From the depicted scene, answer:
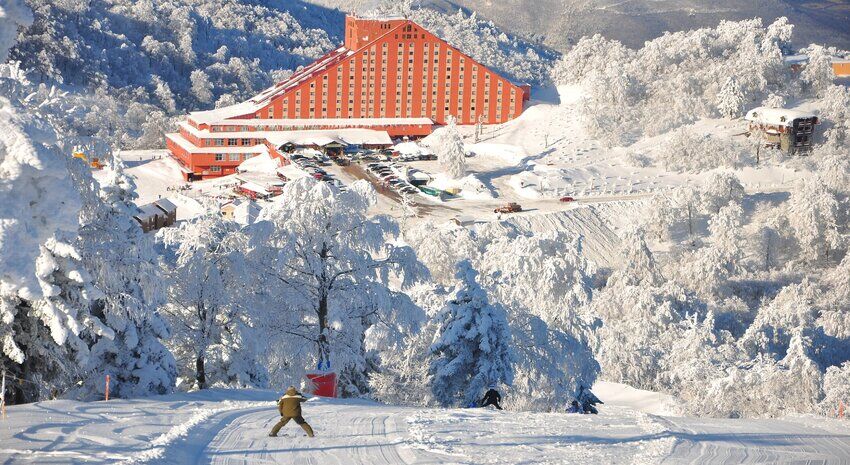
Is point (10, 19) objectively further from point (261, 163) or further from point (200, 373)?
point (261, 163)

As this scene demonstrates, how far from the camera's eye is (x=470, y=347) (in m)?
A: 29.7

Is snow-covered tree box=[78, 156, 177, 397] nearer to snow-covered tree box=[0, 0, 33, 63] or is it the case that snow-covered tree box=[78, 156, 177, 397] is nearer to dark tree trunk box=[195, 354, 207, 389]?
dark tree trunk box=[195, 354, 207, 389]

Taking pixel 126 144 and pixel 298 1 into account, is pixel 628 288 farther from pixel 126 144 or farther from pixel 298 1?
pixel 298 1

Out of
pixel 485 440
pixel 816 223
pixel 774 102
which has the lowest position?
pixel 485 440

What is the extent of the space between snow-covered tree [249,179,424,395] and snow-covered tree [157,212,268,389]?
2.19 ft

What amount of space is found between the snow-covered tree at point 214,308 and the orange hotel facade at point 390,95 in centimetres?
5512

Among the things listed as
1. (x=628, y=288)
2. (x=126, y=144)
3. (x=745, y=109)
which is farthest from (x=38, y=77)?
(x=628, y=288)

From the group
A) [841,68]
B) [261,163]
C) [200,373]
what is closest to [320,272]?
[200,373]

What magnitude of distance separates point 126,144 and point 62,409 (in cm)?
8043

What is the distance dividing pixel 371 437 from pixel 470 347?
1004 centimetres

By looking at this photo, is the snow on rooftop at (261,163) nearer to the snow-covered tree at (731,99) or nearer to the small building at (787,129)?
the snow-covered tree at (731,99)

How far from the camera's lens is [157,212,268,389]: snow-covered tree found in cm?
2894

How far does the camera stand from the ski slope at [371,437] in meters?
18.2

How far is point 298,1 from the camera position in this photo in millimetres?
180500
